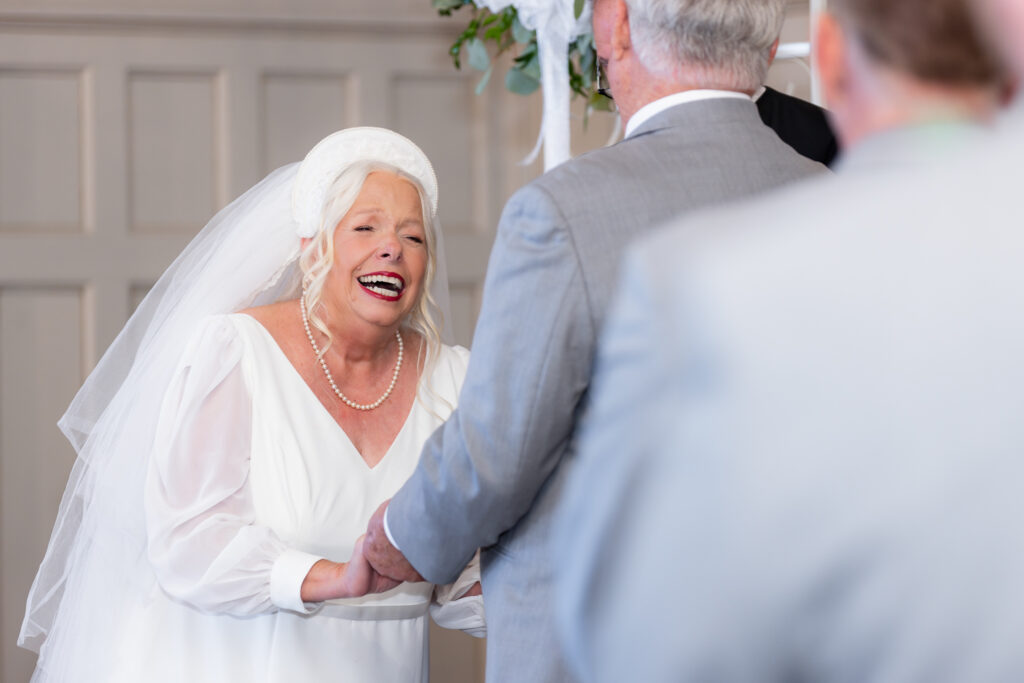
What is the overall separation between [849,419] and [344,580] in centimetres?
125

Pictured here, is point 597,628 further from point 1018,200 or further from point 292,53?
point 292,53

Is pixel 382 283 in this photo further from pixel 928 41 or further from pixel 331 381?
pixel 928 41

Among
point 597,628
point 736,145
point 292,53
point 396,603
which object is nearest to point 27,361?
point 292,53

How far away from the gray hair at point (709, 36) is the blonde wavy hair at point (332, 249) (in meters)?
0.80

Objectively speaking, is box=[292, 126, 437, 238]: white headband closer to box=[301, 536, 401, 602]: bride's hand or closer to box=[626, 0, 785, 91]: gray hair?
box=[301, 536, 401, 602]: bride's hand

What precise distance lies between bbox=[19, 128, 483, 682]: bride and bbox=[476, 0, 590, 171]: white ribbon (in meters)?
0.44

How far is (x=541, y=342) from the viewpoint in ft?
4.13

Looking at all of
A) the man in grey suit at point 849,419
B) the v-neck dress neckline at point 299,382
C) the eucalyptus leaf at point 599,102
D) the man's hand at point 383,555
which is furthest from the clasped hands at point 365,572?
the eucalyptus leaf at point 599,102

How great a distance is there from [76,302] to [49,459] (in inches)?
18.4

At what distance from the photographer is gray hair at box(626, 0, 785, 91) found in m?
1.31

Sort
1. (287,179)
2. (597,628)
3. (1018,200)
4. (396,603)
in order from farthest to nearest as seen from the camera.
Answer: (287,179), (396,603), (597,628), (1018,200)

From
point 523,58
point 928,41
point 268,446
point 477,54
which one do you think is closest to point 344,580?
point 268,446

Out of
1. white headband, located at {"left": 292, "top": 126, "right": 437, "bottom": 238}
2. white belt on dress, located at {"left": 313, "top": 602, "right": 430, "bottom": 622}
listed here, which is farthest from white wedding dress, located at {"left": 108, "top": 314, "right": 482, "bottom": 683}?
white headband, located at {"left": 292, "top": 126, "right": 437, "bottom": 238}

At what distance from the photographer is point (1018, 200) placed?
0.55m
